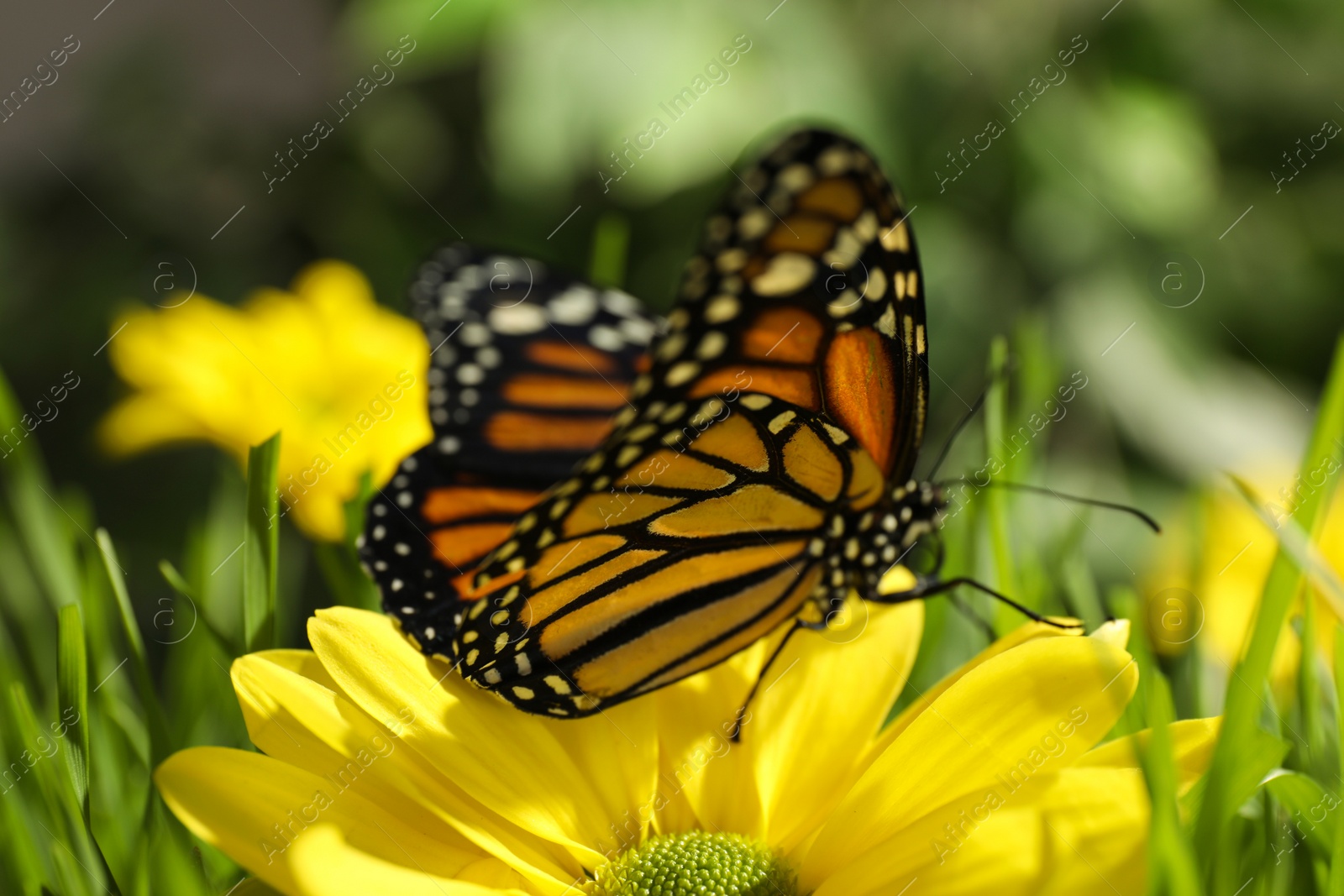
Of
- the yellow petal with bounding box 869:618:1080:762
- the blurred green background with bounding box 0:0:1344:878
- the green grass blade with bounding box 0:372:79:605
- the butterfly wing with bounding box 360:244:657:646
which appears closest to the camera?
the yellow petal with bounding box 869:618:1080:762

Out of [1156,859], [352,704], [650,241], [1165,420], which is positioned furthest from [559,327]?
[1165,420]

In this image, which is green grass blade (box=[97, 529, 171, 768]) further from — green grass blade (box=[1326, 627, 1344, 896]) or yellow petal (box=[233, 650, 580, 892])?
green grass blade (box=[1326, 627, 1344, 896])

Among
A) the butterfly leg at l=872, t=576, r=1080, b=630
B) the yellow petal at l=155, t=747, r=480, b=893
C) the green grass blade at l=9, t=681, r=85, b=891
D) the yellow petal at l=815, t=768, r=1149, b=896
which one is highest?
the green grass blade at l=9, t=681, r=85, b=891

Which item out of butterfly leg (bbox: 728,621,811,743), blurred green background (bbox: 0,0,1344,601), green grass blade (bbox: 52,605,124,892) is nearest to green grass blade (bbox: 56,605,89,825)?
green grass blade (bbox: 52,605,124,892)

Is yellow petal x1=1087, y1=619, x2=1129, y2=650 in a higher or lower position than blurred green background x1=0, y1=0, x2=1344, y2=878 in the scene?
lower

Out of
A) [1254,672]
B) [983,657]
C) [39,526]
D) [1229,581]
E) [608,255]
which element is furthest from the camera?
[1229,581]

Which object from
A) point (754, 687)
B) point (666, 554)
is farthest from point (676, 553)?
point (754, 687)

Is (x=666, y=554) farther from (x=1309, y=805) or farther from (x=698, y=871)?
(x=1309, y=805)
